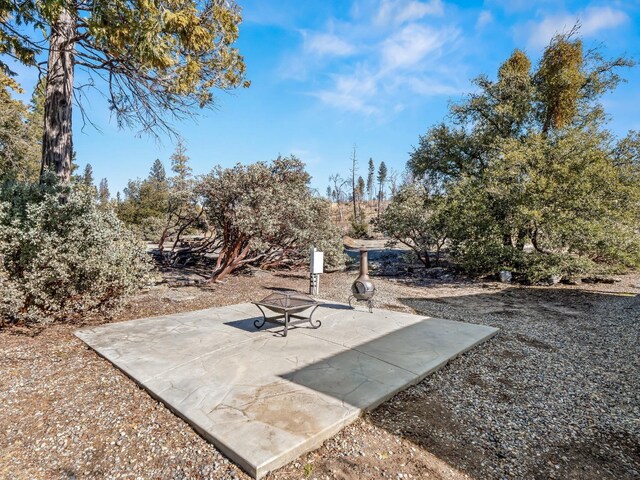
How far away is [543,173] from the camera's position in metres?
10.0

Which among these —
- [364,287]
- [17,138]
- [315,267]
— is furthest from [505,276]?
[17,138]

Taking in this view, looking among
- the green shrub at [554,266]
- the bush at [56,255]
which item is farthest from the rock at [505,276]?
the bush at [56,255]

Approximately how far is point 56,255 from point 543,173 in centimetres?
1232

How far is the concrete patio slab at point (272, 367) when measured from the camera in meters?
2.39

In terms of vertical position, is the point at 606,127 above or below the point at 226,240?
above

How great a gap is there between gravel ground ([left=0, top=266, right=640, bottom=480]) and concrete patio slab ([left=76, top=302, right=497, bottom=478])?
0.12 meters

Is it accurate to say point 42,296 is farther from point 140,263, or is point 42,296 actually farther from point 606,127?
point 606,127

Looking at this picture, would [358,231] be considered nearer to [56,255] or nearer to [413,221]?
[413,221]

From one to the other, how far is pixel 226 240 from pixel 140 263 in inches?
138

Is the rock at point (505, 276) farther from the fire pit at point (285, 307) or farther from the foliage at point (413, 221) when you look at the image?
the fire pit at point (285, 307)

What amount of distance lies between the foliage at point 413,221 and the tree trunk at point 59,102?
409 inches

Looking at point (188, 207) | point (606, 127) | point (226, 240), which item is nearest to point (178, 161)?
point (188, 207)

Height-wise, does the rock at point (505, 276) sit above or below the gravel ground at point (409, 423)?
above

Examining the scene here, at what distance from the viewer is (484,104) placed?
1321 cm
